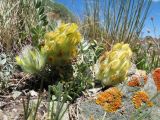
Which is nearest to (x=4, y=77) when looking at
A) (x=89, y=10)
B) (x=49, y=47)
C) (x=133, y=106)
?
(x=49, y=47)

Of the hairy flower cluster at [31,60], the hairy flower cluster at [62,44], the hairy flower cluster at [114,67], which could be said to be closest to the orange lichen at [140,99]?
the hairy flower cluster at [114,67]

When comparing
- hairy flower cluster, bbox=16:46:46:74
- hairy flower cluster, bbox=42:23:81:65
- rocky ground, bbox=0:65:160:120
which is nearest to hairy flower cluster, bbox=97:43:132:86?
rocky ground, bbox=0:65:160:120

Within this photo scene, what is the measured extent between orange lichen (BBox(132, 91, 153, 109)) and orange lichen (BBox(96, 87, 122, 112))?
0.10 metres

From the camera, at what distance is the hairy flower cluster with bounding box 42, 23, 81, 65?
90.8 inches

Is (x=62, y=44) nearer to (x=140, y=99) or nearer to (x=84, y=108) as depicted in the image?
(x=84, y=108)

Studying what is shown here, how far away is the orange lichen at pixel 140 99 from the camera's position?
2.34 m

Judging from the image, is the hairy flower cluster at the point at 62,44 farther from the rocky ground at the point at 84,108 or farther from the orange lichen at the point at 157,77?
the orange lichen at the point at 157,77

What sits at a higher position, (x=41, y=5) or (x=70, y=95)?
(x=41, y=5)

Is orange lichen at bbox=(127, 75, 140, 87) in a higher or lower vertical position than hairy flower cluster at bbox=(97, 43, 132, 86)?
lower

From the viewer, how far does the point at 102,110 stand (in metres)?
2.27

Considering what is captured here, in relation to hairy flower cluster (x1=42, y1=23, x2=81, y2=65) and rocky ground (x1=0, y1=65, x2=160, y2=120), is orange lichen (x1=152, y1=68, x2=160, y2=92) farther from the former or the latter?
hairy flower cluster (x1=42, y1=23, x2=81, y2=65)

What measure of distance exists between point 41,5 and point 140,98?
3.41ft

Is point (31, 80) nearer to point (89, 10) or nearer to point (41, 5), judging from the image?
point (41, 5)

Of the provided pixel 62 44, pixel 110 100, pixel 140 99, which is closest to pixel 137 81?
pixel 140 99
